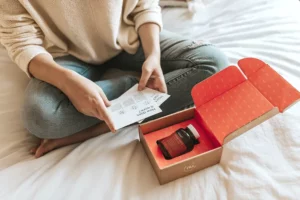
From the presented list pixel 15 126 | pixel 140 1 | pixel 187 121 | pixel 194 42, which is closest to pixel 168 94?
pixel 187 121

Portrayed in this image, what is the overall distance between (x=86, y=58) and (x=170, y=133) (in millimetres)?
349

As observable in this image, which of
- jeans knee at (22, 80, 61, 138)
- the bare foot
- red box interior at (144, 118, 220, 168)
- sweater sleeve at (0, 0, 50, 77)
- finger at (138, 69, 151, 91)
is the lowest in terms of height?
the bare foot

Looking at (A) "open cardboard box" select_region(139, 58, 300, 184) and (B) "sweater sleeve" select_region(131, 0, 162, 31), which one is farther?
(B) "sweater sleeve" select_region(131, 0, 162, 31)

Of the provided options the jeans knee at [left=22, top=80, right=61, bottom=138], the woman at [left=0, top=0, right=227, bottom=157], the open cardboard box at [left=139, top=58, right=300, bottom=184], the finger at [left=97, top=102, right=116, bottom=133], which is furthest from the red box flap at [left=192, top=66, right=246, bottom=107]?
the jeans knee at [left=22, top=80, right=61, bottom=138]

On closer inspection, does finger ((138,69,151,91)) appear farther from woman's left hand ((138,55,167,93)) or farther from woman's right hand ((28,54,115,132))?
woman's right hand ((28,54,115,132))

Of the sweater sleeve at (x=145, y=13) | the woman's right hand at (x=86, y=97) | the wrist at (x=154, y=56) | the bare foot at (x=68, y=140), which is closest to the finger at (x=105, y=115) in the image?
the woman's right hand at (x=86, y=97)

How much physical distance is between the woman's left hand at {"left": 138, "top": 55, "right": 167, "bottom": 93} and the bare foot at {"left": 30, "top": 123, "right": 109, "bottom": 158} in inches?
Result: 6.3

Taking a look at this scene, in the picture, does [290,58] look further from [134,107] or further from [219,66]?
[134,107]

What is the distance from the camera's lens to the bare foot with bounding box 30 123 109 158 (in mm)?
808

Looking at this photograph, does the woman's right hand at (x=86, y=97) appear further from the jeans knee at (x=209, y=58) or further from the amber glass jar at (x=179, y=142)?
the jeans knee at (x=209, y=58)

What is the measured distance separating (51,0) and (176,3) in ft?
1.75

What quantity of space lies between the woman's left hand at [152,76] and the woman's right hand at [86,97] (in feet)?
0.38

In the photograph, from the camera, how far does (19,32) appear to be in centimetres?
82

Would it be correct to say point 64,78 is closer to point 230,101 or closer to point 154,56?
point 154,56
